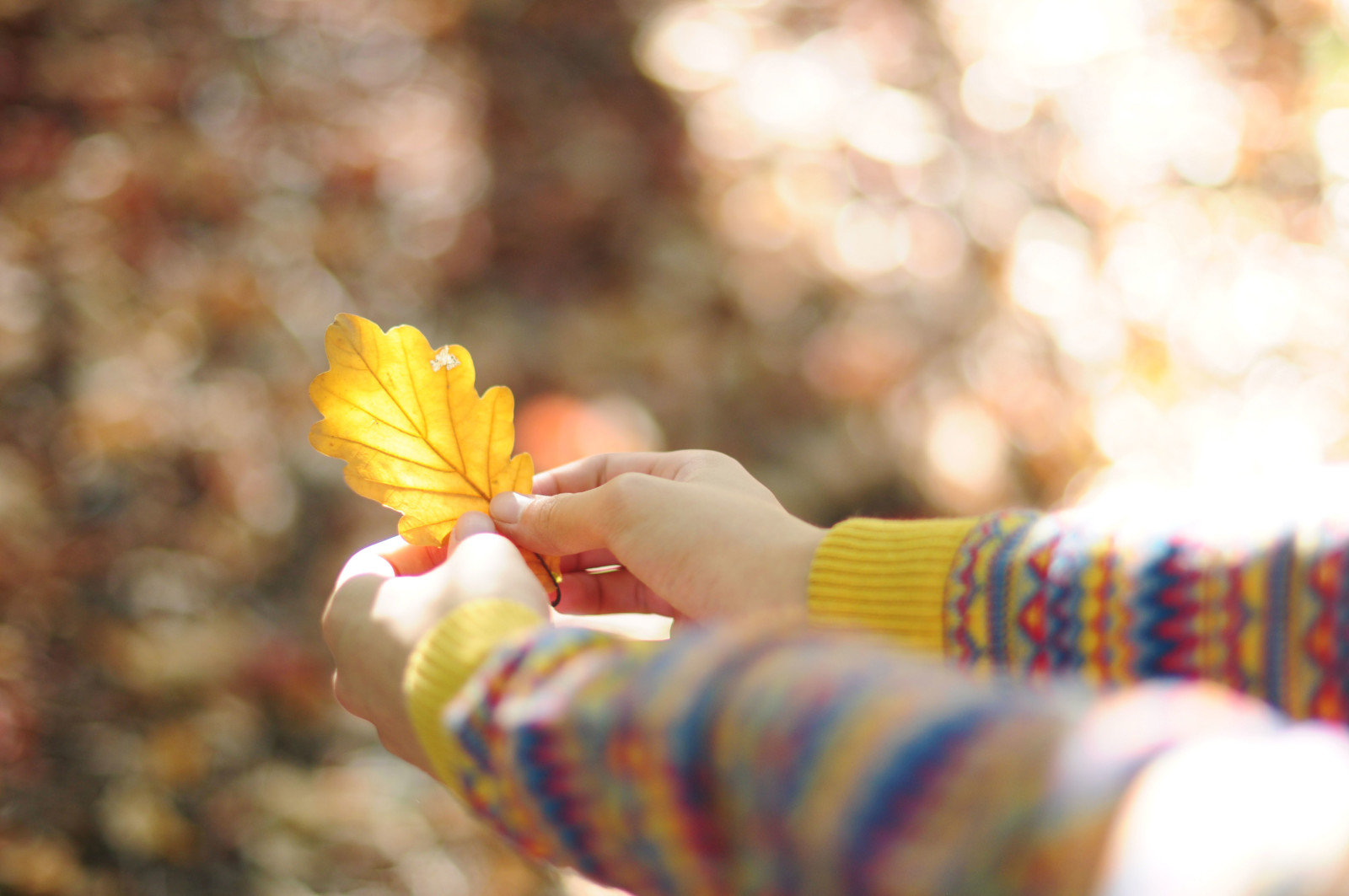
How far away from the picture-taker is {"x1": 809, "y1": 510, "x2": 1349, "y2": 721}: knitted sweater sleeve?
66cm

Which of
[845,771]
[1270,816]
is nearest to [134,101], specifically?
[845,771]

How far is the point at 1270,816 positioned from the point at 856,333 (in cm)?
211

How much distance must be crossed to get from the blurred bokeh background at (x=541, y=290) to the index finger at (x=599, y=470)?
721 millimetres

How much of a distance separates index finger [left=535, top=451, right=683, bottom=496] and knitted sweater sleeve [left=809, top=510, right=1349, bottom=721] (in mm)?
400

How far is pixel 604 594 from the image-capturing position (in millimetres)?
1324

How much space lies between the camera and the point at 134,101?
2.15 metres

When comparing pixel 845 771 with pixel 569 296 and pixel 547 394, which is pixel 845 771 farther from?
pixel 569 296

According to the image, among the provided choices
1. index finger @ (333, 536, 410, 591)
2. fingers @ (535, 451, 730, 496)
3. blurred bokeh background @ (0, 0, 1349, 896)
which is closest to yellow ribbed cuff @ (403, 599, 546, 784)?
index finger @ (333, 536, 410, 591)

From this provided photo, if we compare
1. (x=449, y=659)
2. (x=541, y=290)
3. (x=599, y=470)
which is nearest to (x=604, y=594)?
(x=599, y=470)

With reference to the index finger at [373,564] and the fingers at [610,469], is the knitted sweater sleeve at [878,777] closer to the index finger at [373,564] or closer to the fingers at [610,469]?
the index finger at [373,564]

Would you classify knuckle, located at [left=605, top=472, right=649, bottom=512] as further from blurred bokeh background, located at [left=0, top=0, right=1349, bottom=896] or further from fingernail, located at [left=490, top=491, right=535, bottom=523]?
blurred bokeh background, located at [left=0, top=0, right=1349, bottom=896]

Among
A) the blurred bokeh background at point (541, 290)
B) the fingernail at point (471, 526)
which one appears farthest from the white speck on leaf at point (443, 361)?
the blurred bokeh background at point (541, 290)

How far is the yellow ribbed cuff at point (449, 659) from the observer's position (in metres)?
0.68

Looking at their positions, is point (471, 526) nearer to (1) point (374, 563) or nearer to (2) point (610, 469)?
(1) point (374, 563)
